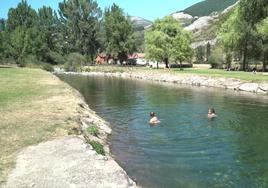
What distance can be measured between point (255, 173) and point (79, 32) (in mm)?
144020

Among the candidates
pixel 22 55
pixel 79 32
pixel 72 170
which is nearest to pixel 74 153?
pixel 72 170

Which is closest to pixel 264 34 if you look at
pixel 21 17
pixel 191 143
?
pixel 191 143

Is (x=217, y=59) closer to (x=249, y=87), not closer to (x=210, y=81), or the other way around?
(x=210, y=81)

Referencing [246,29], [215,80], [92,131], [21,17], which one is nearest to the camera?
[92,131]

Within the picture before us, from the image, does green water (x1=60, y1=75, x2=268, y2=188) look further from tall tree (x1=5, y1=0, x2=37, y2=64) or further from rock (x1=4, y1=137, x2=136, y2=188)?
tall tree (x1=5, y1=0, x2=37, y2=64)

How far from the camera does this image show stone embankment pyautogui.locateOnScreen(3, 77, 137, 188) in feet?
46.4

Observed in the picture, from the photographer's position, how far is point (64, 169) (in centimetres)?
1541

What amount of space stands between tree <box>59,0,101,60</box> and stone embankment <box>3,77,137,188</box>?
141 m

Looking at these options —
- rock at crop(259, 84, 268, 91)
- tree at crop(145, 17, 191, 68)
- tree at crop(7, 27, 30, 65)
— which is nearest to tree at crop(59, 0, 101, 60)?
tree at crop(7, 27, 30, 65)

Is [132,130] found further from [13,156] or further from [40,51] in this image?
[40,51]

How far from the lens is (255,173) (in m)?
19.1

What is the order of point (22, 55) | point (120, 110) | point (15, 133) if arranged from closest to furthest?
1. point (15, 133)
2. point (120, 110)
3. point (22, 55)

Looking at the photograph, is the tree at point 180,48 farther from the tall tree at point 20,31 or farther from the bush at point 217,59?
the tall tree at point 20,31

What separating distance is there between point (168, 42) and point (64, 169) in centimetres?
10008
